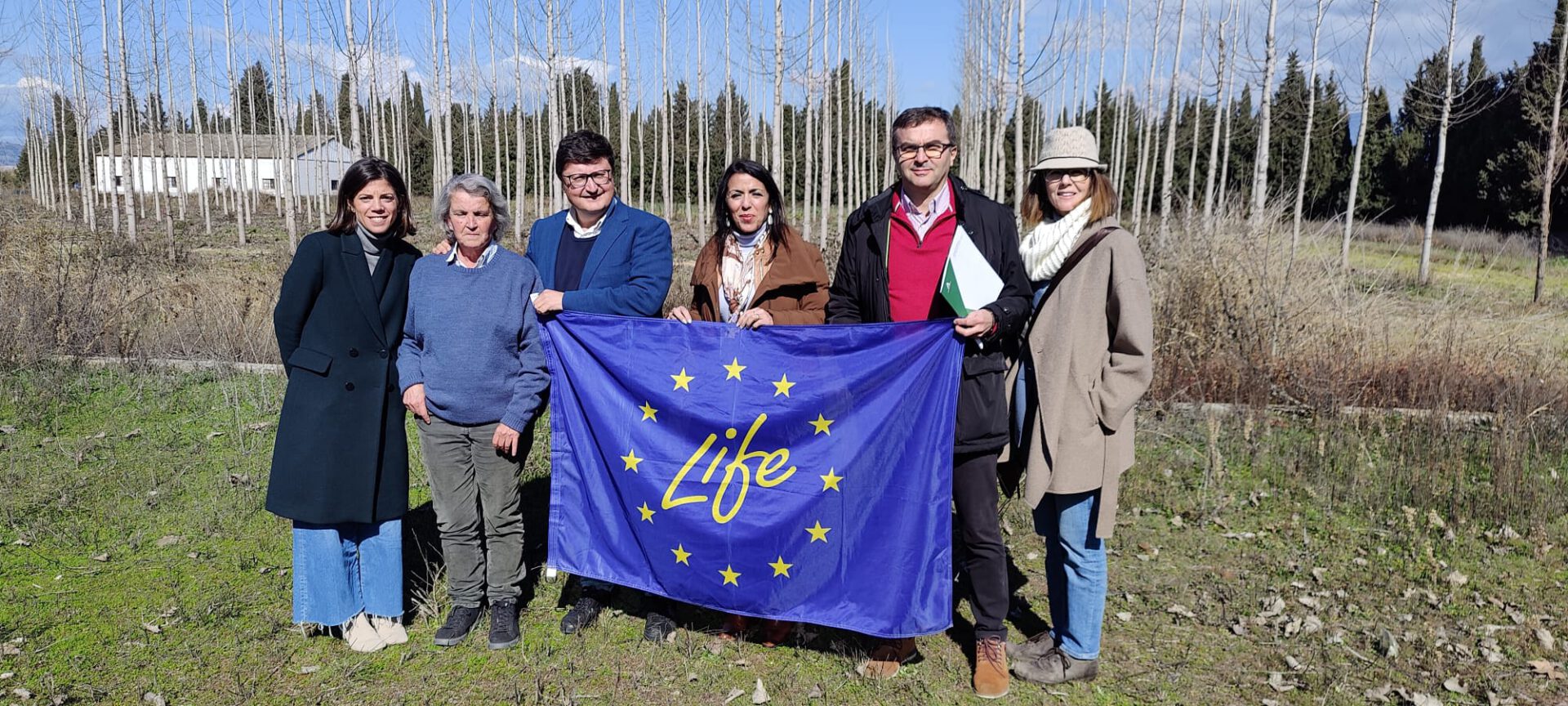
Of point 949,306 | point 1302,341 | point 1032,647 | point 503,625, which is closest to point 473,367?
point 503,625

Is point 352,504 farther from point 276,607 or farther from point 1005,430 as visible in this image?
point 1005,430

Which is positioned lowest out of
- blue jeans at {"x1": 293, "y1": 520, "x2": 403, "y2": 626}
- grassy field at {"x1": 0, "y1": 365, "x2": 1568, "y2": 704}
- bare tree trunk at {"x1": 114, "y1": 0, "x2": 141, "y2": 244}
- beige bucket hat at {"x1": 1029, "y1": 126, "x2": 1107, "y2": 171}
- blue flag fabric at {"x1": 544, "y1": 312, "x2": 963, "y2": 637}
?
grassy field at {"x1": 0, "y1": 365, "x2": 1568, "y2": 704}

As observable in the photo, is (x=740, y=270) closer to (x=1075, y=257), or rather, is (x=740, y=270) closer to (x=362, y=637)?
(x=1075, y=257)

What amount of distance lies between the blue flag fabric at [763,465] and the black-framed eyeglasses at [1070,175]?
721 mm

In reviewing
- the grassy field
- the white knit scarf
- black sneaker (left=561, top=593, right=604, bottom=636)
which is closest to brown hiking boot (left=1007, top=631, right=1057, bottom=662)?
the grassy field

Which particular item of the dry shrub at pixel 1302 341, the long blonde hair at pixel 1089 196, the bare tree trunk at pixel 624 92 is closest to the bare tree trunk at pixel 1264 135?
the dry shrub at pixel 1302 341

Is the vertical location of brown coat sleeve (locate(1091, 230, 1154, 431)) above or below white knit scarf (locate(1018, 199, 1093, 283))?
below

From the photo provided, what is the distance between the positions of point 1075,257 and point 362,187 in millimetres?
2883

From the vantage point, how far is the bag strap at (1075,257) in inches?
145

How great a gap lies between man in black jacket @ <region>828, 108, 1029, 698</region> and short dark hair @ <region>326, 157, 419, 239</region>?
74.9 inches

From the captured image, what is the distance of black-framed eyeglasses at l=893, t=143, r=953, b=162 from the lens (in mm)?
3701

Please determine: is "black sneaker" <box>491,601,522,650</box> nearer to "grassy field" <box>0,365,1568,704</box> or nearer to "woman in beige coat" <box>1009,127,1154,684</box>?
"grassy field" <box>0,365,1568,704</box>

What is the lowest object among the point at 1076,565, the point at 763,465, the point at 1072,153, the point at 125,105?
the point at 1076,565

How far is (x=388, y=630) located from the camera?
436cm
